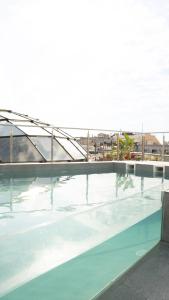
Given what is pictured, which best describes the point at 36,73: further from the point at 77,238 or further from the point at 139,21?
the point at 77,238

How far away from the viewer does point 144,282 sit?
1611 mm

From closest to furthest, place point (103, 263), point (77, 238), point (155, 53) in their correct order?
point (103, 263) → point (77, 238) → point (155, 53)

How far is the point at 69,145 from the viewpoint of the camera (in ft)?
36.7

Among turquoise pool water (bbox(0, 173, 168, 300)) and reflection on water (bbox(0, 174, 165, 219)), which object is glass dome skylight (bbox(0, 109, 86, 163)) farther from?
turquoise pool water (bbox(0, 173, 168, 300))

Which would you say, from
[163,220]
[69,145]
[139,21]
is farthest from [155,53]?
[163,220]

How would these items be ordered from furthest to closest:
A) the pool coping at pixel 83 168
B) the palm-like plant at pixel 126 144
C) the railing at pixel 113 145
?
the palm-like plant at pixel 126 144 < the railing at pixel 113 145 < the pool coping at pixel 83 168

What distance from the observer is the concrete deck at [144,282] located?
147cm

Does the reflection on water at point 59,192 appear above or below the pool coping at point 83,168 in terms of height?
below

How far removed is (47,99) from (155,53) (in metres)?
7.84

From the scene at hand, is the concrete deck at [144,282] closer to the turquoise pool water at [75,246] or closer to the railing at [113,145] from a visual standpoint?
the turquoise pool water at [75,246]

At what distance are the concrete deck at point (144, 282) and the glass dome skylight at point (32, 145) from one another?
6.54 metres

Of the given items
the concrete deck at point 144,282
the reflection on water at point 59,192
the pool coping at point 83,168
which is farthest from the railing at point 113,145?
the concrete deck at point 144,282

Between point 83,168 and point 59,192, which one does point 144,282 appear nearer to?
point 59,192

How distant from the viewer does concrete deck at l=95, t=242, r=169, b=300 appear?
1.47 metres
